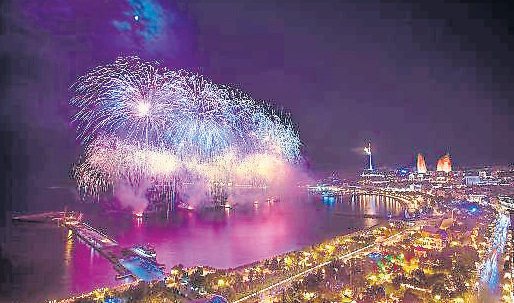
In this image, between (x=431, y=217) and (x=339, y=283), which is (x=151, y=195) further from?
(x=339, y=283)

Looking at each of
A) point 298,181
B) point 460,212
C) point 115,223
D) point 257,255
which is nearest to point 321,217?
point 460,212

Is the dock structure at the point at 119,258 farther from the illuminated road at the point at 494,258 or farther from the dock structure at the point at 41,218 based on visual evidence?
the illuminated road at the point at 494,258

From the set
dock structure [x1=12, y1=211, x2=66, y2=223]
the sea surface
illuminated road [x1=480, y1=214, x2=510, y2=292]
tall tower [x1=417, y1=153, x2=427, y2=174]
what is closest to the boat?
the sea surface

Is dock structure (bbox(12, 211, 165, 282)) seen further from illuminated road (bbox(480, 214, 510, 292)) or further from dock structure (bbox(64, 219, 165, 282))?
illuminated road (bbox(480, 214, 510, 292))

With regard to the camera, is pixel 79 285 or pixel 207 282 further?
pixel 79 285

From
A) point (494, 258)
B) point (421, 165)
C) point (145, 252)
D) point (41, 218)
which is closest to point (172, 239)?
point (145, 252)

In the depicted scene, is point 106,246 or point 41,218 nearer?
point 106,246

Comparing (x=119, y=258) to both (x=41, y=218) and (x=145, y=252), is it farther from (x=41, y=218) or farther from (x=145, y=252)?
(x=41, y=218)
